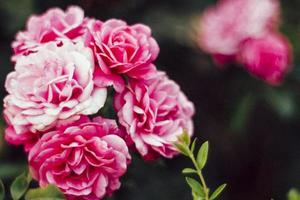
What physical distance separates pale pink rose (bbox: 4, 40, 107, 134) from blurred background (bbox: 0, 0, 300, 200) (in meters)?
1.16

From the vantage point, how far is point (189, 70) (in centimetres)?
304

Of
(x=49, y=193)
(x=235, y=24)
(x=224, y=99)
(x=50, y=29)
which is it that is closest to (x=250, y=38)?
(x=235, y=24)

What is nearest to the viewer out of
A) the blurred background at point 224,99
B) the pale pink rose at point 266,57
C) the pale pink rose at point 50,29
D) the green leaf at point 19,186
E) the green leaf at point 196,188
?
the green leaf at point 196,188

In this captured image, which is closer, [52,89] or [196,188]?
[196,188]

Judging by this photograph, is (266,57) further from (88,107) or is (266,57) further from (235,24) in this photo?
(88,107)

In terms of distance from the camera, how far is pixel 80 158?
1.34 meters

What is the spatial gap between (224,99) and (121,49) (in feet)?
4.74

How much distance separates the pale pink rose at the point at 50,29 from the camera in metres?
1.50

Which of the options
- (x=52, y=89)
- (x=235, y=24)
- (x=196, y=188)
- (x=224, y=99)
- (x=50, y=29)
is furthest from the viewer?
(x=224, y=99)

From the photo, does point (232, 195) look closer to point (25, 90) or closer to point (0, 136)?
point (0, 136)

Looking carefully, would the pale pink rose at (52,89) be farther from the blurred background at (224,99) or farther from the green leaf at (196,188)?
the blurred background at (224,99)

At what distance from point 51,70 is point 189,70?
170cm

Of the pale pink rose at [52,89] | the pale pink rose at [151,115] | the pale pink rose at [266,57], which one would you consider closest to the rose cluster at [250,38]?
the pale pink rose at [266,57]

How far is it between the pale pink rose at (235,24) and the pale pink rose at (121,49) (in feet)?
3.21
